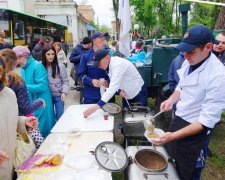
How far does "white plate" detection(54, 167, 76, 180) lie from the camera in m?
1.91

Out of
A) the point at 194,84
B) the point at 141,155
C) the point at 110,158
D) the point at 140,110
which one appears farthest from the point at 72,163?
the point at 140,110

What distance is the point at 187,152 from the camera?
2.15m

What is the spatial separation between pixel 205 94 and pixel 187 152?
1.82 ft

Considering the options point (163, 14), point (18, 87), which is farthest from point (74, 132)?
point (163, 14)

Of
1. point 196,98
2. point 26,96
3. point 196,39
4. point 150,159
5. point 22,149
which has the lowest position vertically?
point 150,159

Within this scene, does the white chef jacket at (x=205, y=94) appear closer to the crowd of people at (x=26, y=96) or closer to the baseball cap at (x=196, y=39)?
the baseball cap at (x=196, y=39)

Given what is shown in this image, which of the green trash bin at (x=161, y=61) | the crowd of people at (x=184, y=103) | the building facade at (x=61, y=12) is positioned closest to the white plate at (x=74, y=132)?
the crowd of people at (x=184, y=103)

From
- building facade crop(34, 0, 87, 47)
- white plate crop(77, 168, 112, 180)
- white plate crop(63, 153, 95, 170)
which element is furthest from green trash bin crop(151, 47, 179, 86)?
building facade crop(34, 0, 87, 47)

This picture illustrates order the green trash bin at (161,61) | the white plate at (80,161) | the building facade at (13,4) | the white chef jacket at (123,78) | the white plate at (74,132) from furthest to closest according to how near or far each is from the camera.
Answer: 1. the building facade at (13,4)
2. the green trash bin at (161,61)
3. the white chef jacket at (123,78)
4. the white plate at (74,132)
5. the white plate at (80,161)

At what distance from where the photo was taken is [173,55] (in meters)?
5.02

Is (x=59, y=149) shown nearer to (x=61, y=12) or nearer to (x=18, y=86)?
(x=18, y=86)

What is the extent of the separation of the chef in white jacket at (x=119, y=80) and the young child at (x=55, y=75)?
95 centimetres

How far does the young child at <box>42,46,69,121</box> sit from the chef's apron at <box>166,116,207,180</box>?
242 centimetres

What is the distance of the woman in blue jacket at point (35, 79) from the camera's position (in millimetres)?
3379
